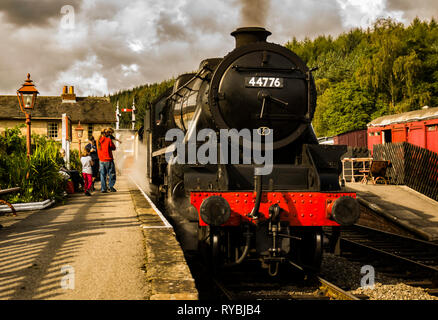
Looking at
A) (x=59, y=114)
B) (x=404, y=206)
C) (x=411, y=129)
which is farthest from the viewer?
(x=59, y=114)

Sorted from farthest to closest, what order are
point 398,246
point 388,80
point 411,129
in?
point 388,80 → point 411,129 → point 398,246

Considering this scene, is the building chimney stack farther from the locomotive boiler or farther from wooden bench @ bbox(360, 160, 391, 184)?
the locomotive boiler

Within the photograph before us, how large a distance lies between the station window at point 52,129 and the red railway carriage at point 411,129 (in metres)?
34.6

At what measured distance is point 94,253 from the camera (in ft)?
15.2

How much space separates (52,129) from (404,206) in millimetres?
40904

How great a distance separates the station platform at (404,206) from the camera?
34.1ft

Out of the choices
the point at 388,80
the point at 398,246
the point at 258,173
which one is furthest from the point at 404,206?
the point at 388,80

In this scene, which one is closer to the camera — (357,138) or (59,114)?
(357,138)

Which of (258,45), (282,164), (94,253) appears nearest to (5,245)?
(94,253)

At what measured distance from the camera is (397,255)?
24.0 ft

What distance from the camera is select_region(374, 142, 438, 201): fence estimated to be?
15.7 metres

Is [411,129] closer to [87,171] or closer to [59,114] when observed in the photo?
[87,171]

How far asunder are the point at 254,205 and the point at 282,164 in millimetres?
887
